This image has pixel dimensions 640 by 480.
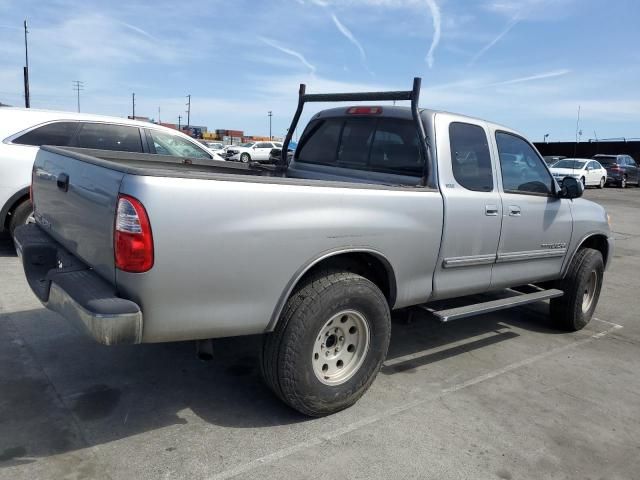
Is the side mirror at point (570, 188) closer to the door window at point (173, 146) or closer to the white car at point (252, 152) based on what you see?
the door window at point (173, 146)

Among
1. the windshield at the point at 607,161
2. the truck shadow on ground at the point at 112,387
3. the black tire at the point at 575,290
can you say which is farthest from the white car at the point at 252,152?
the truck shadow on ground at the point at 112,387

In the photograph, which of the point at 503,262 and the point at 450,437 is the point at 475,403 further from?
the point at 503,262

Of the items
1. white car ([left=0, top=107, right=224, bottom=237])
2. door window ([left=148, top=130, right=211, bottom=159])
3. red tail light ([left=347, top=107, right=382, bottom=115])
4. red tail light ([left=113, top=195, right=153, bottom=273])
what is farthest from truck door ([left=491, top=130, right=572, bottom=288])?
door window ([left=148, top=130, right=211, bottom=159])

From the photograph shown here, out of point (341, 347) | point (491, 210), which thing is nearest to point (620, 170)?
point (491, 210)

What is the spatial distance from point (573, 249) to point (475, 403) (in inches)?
89.8

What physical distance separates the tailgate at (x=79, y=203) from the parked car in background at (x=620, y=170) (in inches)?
1223

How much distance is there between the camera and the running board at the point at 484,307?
12.6 feet

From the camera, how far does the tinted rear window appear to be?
4.14 m

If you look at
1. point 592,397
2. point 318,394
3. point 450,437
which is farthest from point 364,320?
point 592,397

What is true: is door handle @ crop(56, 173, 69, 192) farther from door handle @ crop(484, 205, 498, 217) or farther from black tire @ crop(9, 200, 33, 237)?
black tire @ crop(9, 200, 33, 237)

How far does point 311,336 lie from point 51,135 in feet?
18.1

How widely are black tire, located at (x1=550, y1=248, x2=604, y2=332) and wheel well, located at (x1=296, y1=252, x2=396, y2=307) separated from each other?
2507mm

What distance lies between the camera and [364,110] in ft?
14.7

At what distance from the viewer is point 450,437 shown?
3260 millimetres
